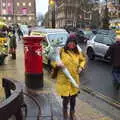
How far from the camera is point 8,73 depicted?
14938mm

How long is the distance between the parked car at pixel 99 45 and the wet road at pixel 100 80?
241 cm

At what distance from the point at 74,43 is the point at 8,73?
7.99 metres

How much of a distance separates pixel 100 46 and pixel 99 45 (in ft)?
0.52

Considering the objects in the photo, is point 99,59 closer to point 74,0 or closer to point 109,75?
point 109,75

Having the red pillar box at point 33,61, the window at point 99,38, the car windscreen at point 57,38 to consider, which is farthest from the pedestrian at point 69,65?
the window at point 99,38

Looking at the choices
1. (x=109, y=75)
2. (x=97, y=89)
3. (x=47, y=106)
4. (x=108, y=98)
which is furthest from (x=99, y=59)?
(x=47, y=106)

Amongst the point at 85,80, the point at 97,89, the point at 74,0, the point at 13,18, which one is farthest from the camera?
the point at 13,18

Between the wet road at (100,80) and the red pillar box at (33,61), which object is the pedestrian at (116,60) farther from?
the red pillar box at (33,61)

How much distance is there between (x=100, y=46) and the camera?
22.1 meters

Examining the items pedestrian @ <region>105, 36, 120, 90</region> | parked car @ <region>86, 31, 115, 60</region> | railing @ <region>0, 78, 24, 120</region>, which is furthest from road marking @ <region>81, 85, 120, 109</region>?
parked car @ <region>86, 31, 115, 60</region>

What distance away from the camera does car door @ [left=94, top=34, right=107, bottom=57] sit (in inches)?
856

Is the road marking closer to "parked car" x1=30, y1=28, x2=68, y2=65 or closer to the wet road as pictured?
the wet road

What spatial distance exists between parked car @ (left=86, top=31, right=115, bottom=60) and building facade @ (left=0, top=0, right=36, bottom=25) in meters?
124

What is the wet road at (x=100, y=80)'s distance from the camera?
11758 millimetres
